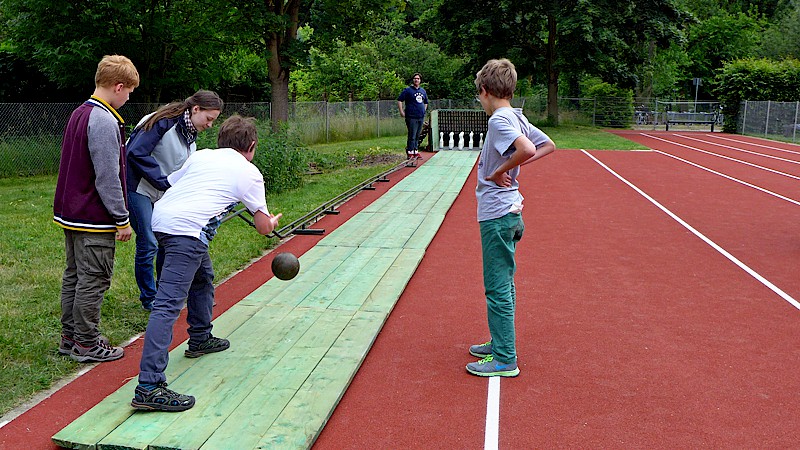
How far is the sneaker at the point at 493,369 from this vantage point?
477cm

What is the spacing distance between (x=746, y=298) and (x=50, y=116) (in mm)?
15503

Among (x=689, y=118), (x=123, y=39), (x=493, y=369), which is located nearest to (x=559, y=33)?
(x=689, y=118)

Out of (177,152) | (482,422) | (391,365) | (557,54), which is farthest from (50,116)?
(557,54)

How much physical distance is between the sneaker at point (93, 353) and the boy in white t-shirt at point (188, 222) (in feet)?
3.40

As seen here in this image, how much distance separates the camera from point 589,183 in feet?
48.6

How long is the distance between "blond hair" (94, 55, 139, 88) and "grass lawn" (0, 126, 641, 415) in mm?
1922

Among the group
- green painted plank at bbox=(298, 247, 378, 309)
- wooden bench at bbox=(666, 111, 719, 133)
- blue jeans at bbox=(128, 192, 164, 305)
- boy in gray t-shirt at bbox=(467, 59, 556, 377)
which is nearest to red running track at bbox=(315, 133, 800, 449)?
boy in gray t-shirt at bbox=(467, 59, 556, 377)

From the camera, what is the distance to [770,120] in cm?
3175

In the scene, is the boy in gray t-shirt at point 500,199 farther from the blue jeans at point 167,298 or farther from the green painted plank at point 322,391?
the blue jeans at point 167,298

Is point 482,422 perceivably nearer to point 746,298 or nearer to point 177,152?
point 177,152

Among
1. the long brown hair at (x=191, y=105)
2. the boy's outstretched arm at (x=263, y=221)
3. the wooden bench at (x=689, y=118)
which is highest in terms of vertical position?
the long brown hair at (x=191, y=105)

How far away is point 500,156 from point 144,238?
9.76ft

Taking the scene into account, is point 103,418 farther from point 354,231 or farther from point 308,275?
point 354,231

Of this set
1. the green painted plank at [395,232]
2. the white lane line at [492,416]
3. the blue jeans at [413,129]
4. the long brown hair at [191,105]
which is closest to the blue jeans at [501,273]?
the white lane line at [492,416]
